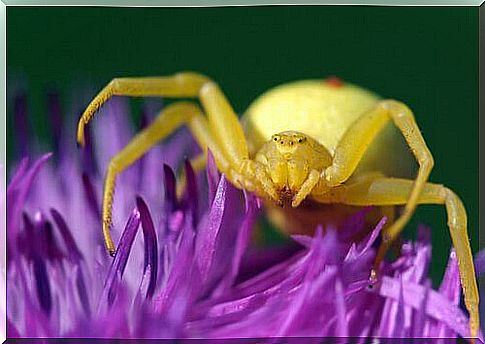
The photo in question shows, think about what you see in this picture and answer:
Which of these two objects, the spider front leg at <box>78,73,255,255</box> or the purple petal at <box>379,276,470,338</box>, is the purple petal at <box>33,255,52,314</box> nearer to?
the spider front leg at <box>78,73,255,255</box>

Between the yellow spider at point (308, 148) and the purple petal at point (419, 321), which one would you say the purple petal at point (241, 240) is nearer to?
the yellow spider at point (308, 148)

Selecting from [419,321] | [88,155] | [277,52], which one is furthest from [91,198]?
[419,321]

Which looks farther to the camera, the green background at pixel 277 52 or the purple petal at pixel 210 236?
the green background at pixel 277 52

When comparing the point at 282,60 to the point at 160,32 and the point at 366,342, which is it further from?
the point at 366,342

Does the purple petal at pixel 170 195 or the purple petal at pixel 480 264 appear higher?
the purple petal at pixel 170 195

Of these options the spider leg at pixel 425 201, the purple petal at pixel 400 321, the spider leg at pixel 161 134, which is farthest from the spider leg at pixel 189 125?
the purple petal at pixel 400 321

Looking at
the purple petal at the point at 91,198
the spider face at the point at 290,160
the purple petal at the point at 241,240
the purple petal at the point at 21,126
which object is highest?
the purple petal at the point at 21,126

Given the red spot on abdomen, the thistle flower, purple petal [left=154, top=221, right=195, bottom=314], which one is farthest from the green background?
purple petal [left=154, top=221, right=195, bottom=314]
